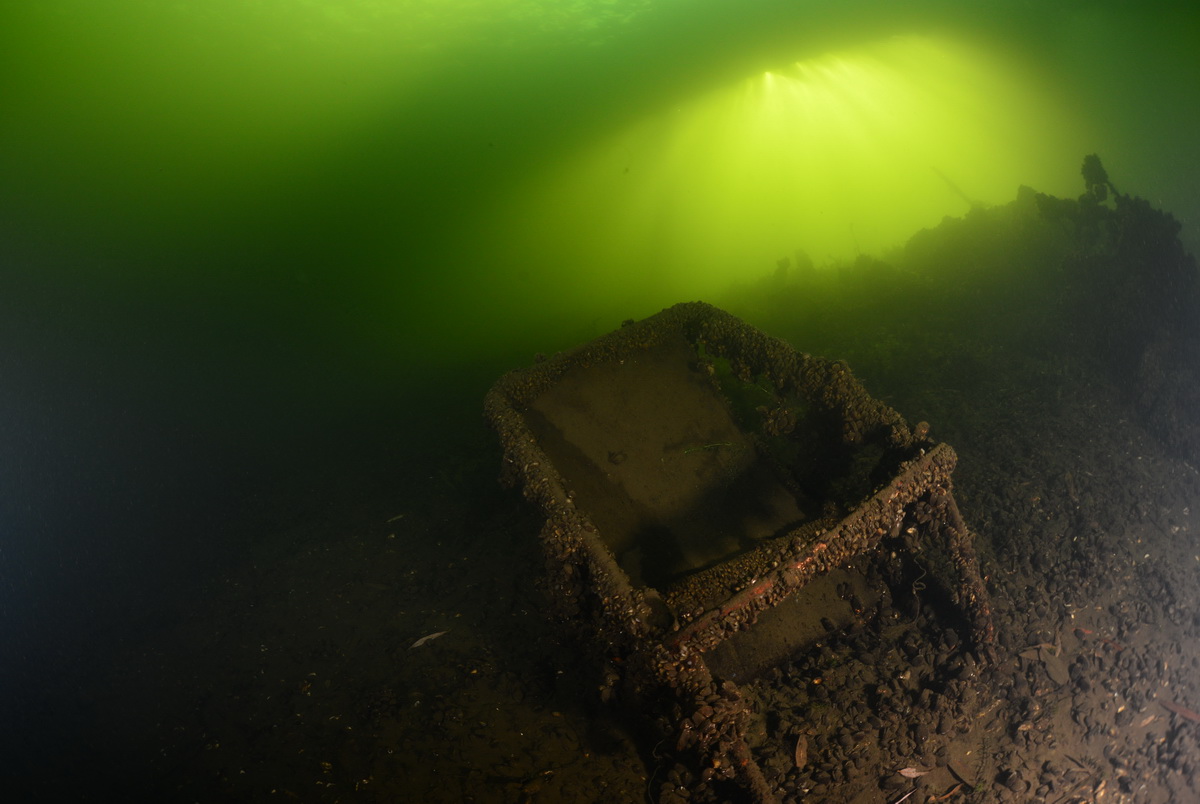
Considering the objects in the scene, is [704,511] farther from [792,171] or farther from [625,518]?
[792,171]

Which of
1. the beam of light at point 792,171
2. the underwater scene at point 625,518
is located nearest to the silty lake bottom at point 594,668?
the underwater scene at point 625,518

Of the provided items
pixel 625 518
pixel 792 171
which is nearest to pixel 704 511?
pixel 625 518

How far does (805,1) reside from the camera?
7.48 m

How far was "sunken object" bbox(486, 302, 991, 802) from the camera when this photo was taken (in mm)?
1836

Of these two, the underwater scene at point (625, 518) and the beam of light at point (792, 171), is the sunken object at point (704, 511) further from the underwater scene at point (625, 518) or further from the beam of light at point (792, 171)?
the beam of light at point (792, 171)

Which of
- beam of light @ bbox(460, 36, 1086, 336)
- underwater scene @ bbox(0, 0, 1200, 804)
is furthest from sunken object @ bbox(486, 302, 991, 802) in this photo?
beam of light @ bbox(460, 36, 1086, 336)

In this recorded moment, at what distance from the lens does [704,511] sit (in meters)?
2.71

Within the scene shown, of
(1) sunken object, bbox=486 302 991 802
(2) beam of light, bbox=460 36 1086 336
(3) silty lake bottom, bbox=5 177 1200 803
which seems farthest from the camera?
(2) beam of light, bbox=460 36 1086 336

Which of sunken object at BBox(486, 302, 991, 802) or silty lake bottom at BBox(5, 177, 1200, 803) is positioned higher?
sunken object at BBox(486, 302, 991, 802)

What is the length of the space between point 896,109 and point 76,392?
1141cm

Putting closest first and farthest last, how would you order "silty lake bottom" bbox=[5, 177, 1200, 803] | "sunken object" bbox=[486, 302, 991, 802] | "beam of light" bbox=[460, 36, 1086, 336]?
"sunken object" bbox=[486, 302, 991, 802] < "silty lake bottom" bbox=[5, 177, 1200, 803] < "beam of light" bbox=[460, 36, 1086, 336]

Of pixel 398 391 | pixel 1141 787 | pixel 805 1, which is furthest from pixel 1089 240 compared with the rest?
pixel 398 391

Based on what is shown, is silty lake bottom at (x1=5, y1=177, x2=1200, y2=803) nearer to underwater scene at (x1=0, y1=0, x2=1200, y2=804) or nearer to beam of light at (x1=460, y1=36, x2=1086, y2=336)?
underwater scene at (x1=0, y1=0, x2=1200, y2=804)

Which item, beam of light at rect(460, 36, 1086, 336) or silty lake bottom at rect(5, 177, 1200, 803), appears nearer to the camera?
silty lake bottom at rect(5, 177, 1200, 803)
